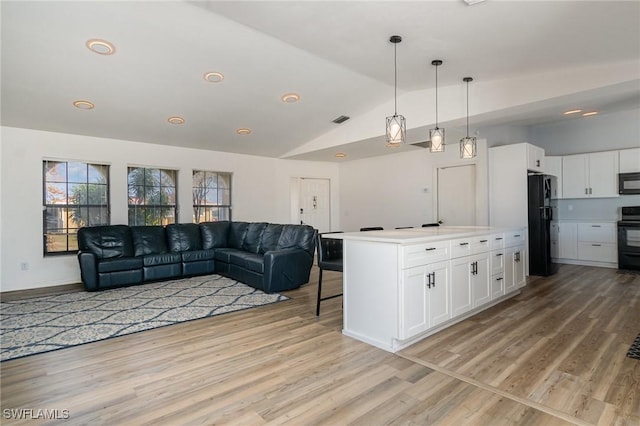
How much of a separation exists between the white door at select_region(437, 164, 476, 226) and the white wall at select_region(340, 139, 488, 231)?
14 cm

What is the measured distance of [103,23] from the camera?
310 cm

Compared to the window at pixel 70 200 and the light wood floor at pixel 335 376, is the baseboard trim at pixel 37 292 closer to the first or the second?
the window at pixel 70 200

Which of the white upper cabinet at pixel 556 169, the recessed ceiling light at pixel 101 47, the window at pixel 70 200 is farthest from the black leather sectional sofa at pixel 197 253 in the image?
the white upper cabinet at pixel 556 169

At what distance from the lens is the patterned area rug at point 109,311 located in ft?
9.99

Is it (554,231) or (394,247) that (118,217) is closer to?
(394,247)

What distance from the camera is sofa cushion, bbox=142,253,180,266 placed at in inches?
208

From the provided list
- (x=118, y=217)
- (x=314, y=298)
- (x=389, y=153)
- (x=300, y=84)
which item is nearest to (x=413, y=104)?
(x=300, y=84)

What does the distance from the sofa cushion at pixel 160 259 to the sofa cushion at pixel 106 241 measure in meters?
0.35

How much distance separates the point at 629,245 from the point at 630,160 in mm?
1488

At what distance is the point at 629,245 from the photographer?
574 centimetres

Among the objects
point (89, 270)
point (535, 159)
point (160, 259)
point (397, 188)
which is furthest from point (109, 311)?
point (535, 159)

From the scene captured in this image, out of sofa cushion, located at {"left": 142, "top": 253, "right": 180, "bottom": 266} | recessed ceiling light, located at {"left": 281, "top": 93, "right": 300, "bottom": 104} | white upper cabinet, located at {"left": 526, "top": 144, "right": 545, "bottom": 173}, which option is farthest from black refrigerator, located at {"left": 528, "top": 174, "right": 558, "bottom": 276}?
sofa cushion, located at {"left": 142, "top": 253, "right": 180, "bottom": 266}

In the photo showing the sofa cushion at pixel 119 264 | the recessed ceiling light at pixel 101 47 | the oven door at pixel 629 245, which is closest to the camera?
the recessed ceiling light at pixel 101 47

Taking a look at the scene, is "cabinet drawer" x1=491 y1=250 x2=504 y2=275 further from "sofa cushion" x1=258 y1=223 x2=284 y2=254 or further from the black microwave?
the black microwave
